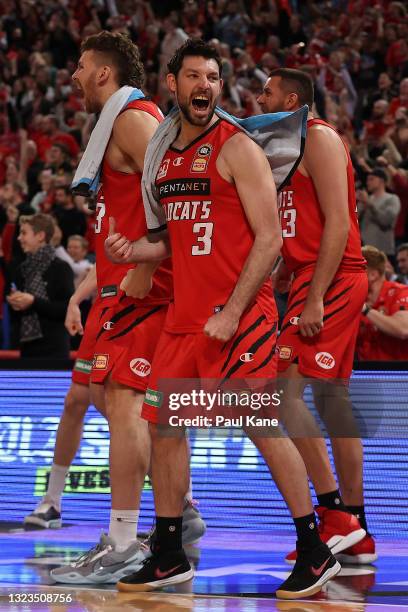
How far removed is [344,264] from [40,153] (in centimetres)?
1154

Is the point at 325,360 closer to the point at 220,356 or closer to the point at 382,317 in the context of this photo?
the point at 220,356

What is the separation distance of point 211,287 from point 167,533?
1.03 m

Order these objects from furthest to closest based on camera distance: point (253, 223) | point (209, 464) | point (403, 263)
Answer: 1. point (403, 263)
2. point (209, 464)
3. point (253, 223)

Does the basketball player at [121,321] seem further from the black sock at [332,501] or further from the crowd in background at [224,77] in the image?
the crowd in background at [224,77]

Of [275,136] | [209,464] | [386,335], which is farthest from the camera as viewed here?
[386,335]

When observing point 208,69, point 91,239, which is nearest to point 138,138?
point 208,69

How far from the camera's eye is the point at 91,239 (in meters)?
13.0

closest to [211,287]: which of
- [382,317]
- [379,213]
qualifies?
[382,317]

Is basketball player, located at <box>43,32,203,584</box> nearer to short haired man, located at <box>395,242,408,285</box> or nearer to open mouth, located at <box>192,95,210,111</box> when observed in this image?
open mouth, located at <box>192,95,210,111</box>

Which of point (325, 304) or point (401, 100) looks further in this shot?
point (401, 100)

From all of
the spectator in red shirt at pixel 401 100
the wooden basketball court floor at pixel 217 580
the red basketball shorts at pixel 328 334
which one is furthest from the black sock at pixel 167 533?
the spectator in red shirt at pixel 401 100

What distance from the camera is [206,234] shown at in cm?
463

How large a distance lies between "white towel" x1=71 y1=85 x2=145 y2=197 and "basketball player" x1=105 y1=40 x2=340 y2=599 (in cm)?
53

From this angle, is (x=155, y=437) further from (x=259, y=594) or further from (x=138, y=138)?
(x=138, y=138)
